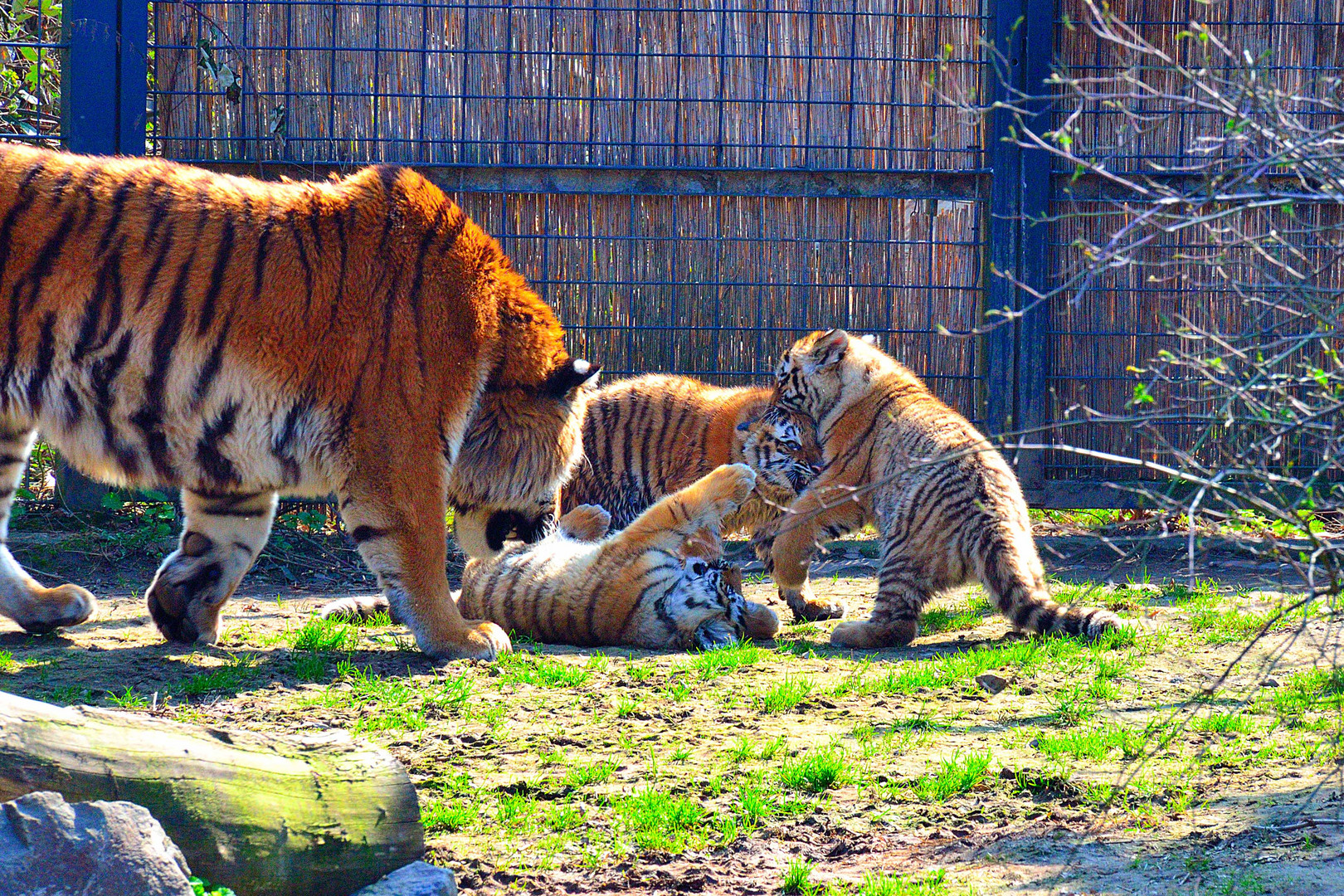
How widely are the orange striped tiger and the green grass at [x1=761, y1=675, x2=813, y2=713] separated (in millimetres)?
982

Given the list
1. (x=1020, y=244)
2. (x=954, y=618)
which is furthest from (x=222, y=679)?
(x=1020, y=244)

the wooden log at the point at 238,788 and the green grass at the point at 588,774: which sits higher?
the wooden log at the point at 238,788

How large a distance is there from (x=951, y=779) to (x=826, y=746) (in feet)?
1.30

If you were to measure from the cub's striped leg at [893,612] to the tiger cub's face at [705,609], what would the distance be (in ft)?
1.31

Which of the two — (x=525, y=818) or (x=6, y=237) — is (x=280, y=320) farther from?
(x=525, y=818)

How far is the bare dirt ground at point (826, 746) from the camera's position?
2719 millimetres

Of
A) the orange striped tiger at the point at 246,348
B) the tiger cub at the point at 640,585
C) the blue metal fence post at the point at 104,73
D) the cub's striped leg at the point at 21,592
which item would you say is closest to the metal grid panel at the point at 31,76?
the blue metal fence post at the point at 104,73

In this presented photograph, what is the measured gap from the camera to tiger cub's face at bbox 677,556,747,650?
4715mm

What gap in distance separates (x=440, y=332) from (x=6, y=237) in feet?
4.49

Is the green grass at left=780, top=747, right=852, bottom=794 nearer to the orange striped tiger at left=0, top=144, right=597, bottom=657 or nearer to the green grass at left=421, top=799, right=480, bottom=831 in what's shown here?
the green grass at left=421, top=799, right=480, bottom=831

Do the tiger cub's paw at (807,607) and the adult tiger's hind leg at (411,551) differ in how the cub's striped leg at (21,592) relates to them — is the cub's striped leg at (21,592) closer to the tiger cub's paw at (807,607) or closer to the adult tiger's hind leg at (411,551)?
the adult tiger's hind leg at (411,551)

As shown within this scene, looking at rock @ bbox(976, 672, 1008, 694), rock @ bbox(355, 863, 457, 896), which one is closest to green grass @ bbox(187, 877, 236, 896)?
rock @ bbox(355, 863, 457, 896)

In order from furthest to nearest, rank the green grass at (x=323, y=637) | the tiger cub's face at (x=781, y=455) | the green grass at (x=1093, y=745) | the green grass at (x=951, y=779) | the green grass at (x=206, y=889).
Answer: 1. the tiger cub's face at (x=781, y=455)
2. the green grass at (x=323, y=637)
3. the green grass at (x=1093, y=745)
4. the green grass at (x=951, y=779)
5. the green grass at (x=206, y=889)

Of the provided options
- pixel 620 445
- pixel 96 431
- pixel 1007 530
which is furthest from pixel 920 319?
pixel 96 431
